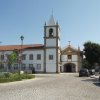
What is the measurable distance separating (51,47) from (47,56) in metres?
2.82

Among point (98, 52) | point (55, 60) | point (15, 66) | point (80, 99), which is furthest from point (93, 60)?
point (80, 99)

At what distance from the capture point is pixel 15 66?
78438mm

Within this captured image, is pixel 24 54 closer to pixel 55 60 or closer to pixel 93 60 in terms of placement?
pixel 55 60

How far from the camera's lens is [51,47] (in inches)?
2913

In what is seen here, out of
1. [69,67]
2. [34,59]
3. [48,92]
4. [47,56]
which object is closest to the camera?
[48,92]

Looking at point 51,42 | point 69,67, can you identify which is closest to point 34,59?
point 51,42

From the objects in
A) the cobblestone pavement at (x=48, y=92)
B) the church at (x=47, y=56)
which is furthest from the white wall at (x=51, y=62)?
the cobblestone pavement at (x=48, y=92)

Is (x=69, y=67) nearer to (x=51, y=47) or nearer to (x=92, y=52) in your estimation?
(x=92, y=52)

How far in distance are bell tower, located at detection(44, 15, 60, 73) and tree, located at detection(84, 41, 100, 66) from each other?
16020 millimetres

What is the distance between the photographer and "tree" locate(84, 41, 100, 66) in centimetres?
8600

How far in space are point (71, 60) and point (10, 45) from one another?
19181 mm

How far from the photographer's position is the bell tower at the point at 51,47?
73.8 metres

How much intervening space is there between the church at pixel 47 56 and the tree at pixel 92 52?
450 centimetres

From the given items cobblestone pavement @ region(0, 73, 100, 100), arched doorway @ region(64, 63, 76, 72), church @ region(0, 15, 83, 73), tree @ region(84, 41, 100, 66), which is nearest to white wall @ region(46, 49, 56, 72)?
church @ region(0, 15, 83, 73)
